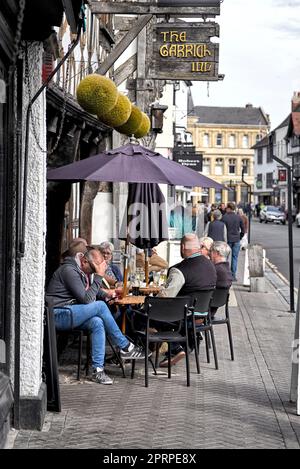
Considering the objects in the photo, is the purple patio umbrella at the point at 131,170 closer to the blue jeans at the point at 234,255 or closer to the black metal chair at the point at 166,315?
the black metal chair at the point at 166,315

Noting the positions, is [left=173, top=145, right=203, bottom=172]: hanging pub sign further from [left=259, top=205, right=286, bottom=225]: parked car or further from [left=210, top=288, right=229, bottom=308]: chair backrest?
[left=259, top=205, right=286, bottom=225]: parked car

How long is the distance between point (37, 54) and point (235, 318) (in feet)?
27.6

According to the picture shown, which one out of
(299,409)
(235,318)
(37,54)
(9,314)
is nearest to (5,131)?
(37,54)

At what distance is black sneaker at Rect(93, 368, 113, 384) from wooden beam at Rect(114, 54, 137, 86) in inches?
278

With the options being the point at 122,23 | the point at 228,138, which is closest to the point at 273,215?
the point at 228,138

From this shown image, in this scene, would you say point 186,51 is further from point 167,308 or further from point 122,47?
point 167,308

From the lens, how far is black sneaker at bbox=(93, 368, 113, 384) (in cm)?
920

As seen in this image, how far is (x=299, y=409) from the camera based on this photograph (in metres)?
7.98

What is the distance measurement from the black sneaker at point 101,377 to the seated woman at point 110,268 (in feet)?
6.77

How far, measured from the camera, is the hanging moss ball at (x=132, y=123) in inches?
460

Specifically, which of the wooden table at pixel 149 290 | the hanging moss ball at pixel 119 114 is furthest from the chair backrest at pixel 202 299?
the hanging moss ball at pixel 119 114

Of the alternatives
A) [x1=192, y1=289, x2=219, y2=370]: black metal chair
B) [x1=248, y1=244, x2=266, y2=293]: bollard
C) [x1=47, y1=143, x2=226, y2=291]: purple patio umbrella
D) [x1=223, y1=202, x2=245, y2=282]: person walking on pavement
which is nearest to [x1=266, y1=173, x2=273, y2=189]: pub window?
[x1=223, y1=202, x2=245, y2=282]: person walking on pavement
